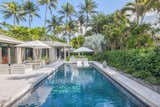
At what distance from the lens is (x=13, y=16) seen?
161 feet

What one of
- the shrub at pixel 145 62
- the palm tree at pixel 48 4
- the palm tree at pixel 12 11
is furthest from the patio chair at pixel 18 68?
the palm tree at pixel 48 4

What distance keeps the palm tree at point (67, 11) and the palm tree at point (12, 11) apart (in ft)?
30.7

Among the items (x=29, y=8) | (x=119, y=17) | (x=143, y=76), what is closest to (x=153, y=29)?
(x=119, y=17)

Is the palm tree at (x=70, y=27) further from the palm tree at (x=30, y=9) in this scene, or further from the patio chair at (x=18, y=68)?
the patio chair at (x=18, y=68)

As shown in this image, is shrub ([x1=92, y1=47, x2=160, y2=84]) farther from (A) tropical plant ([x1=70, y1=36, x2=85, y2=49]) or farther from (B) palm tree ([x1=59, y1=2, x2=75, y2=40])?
(B) palm tree ([x1=59, y1=2, x2=75, y2=40])

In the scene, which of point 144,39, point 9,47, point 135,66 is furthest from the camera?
point 144,39

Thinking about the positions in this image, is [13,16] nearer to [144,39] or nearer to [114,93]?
[144,39]

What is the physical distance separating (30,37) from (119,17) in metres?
13.8

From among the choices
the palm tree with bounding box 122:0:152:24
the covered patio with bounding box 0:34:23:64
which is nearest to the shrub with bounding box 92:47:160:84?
the covered patio with bounding box 0:34:23:64

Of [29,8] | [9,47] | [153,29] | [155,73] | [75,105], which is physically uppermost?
[29,8]

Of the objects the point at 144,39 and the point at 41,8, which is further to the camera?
the point at 41,8

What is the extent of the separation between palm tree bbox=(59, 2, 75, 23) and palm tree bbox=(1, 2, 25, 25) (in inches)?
369

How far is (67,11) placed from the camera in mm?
53531

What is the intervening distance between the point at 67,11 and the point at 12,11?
12.0m
